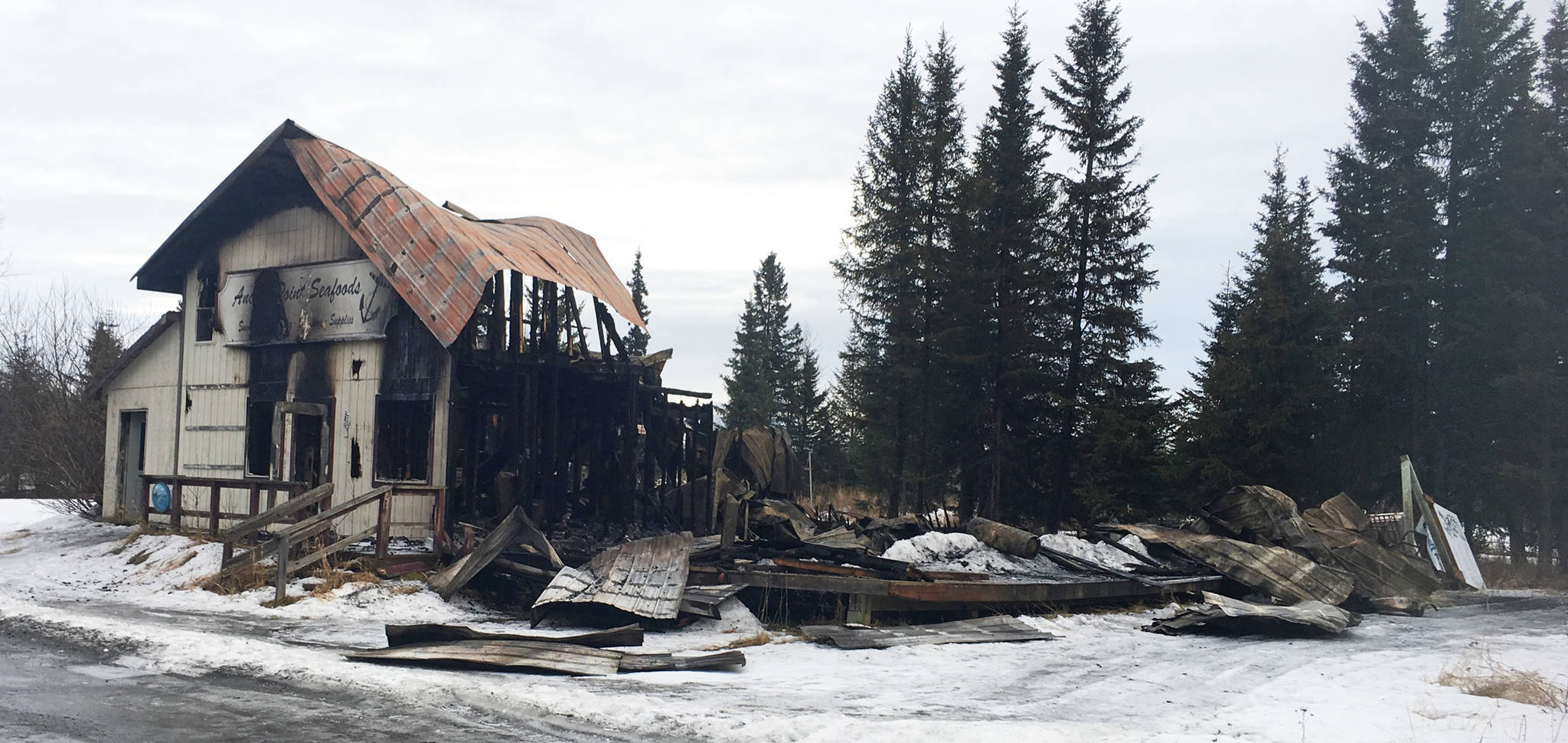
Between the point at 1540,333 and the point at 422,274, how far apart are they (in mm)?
25320

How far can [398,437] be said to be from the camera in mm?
17719

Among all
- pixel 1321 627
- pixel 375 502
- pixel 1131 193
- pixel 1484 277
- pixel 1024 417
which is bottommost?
pixel 1321 627

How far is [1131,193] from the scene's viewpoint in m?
28.8

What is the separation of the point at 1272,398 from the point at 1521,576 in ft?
22.3

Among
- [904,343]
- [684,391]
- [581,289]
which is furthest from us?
[904,343]

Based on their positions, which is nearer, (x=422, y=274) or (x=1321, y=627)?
(x=1321, y=627)

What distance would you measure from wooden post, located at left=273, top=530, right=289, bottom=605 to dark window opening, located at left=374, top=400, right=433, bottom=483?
12.8ft

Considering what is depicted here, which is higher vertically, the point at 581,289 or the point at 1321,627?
the point at 581,289

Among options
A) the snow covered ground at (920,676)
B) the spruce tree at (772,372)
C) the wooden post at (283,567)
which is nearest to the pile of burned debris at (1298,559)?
the snow covered ground at (920,676)

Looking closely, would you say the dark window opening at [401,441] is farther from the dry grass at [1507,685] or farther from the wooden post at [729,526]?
the dry grass at [1507,685]

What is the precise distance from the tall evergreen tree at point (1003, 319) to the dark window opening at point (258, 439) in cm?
1678

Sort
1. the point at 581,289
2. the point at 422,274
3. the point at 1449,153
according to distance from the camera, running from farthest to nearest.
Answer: the point at 1449,153, the point at 581,289, the point at 422,274

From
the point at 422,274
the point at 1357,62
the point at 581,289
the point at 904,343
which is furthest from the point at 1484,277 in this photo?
the point at 422,274

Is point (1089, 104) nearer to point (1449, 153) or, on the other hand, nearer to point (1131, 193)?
point (1131, 193)
